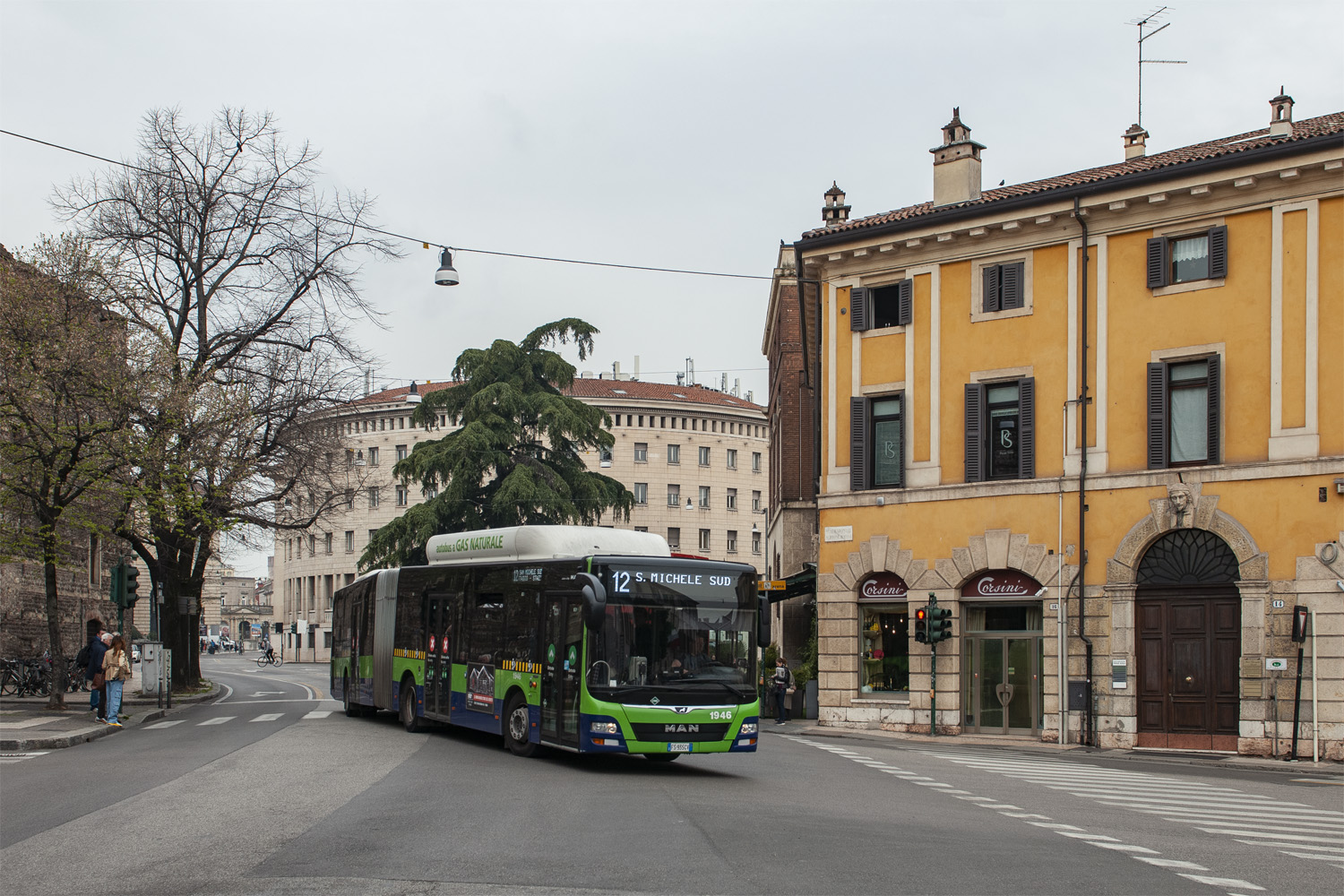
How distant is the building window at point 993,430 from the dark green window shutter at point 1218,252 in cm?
402

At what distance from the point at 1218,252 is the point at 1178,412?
2981 mm

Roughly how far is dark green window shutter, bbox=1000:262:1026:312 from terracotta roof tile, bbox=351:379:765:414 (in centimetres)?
6688

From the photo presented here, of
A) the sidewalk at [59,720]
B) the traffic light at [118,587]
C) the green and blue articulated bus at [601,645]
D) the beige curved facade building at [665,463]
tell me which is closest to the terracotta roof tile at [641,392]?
the beige curved facade building at [665,463]

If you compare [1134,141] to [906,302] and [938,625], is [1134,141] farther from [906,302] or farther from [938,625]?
[938,625]

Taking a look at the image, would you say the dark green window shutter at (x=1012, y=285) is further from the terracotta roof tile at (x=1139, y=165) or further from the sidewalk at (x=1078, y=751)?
the sidewalk at (x=1078, y=751)

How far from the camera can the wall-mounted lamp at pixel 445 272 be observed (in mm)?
27094

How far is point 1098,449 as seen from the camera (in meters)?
26.6

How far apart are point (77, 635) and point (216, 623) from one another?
12594cm

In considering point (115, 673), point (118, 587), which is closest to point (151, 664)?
point (118, 587)

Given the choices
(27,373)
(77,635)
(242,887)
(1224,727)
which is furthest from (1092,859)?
(77,635)

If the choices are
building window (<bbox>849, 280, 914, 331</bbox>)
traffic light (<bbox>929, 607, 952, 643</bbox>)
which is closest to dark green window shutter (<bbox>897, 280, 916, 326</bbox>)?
building window (<bbox>849, 280, 914, 331</bbox>)

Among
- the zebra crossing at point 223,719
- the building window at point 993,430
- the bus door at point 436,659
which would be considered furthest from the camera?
the building window at point 993,430

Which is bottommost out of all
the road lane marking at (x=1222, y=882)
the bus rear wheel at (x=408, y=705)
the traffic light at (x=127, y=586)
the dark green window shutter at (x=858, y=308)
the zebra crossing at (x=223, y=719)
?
the zebra crossing at (x=223, y=719)

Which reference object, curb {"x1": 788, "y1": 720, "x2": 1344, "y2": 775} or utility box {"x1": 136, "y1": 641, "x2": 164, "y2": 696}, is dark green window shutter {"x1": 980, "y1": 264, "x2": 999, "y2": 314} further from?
utility box {"x1": 136, "y1": 641, "x2": 164, "y2": 696}
